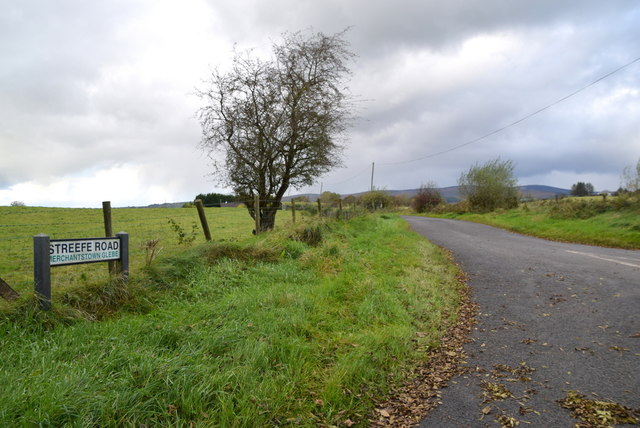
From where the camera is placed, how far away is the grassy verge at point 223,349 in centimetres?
297

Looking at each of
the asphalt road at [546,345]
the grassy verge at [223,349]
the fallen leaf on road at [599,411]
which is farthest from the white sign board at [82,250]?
the fallen leaf on road at [599,411]

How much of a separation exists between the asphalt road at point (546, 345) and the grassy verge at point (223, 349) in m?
0.74

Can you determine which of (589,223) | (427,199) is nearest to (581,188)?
(427,199)

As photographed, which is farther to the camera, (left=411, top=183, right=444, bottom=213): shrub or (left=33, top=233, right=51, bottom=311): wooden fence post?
(left=411, top=183, right=444, bottom=213): shrub

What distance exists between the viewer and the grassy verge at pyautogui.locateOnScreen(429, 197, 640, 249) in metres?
14.7

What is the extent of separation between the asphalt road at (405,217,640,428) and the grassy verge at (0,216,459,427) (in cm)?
74

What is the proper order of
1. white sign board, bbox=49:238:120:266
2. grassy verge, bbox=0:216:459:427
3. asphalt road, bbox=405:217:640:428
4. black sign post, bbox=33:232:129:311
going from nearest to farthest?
grassy verge, bbox=0:216:459:427 < asphalt road, bbox=405:217:640:428 < black sign post, bbox=33:232:129:311 < white sign board, bbox=49:238:120:266

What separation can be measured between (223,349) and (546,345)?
4.10 m

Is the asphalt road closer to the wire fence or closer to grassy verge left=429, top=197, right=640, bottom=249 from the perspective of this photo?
the wire fence

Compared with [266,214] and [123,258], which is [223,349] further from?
[266,214]

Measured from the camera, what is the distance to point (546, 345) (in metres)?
4.74

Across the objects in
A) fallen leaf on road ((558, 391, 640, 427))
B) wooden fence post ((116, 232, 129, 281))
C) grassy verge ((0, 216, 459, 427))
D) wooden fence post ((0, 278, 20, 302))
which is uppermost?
wooden fence post ((116, 232, 129, 281))

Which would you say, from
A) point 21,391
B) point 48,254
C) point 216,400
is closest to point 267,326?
point 216,400

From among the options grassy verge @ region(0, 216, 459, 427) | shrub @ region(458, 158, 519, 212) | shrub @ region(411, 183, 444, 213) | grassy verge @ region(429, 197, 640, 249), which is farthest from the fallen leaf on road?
shrub @ region(411, 183, 444, 213)
